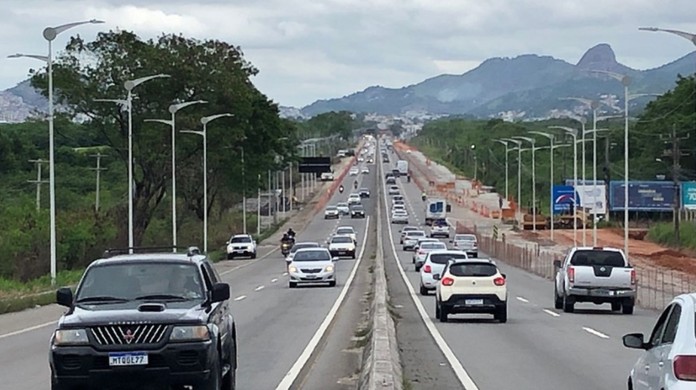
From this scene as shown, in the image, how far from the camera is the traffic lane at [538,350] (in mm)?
19328

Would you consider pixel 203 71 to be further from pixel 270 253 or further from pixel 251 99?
pixel 270 253

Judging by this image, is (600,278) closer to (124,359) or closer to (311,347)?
(311,347)

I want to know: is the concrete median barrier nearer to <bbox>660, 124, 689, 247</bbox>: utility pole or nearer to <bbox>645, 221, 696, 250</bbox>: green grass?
<bbox>660, 124, 689, 247</bbox>: utility pole

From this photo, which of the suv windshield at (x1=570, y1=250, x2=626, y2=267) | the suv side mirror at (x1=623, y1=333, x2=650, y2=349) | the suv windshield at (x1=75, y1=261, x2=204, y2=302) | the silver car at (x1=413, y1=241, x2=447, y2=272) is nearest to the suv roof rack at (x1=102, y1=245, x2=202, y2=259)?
the suv windshield at (x1=75, y1=261, x2=204, y2=302)

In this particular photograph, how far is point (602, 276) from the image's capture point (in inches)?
1422

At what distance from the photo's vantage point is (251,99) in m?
91.7

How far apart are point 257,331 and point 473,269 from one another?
6779mm

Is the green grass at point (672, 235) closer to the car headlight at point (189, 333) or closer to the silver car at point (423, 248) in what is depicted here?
the silver car at point (423, 248)

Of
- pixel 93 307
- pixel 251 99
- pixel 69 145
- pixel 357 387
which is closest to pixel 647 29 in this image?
pixel 357 387

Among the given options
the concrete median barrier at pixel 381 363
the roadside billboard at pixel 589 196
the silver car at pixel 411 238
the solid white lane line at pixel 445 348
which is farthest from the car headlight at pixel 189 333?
the roadside billboard at pixel 589 196

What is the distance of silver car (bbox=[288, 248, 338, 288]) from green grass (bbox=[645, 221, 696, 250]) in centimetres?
4569

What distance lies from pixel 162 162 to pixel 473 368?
64.5 metres

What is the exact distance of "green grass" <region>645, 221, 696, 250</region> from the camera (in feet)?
306

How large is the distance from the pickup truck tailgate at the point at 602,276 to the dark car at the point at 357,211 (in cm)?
10223
